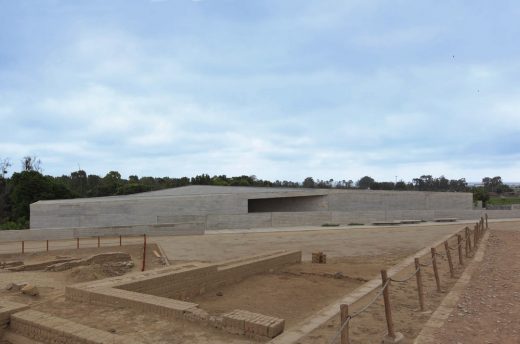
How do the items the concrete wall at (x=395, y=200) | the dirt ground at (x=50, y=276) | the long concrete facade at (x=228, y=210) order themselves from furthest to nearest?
the concrete wall at (x=395, y=200)
the long concrete facade at (x=228, y=210)
the dirt ground at (x=50, y=276)

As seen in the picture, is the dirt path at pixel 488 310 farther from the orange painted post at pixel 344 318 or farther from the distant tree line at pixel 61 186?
the distant tree line at pixel 61 186

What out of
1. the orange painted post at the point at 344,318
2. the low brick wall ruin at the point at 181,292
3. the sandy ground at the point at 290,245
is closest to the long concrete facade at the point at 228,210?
the sandy ground at the point at 290,245

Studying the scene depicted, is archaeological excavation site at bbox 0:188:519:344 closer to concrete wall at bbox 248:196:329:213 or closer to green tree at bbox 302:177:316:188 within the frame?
concrete wall at bbox 248:196:329:213

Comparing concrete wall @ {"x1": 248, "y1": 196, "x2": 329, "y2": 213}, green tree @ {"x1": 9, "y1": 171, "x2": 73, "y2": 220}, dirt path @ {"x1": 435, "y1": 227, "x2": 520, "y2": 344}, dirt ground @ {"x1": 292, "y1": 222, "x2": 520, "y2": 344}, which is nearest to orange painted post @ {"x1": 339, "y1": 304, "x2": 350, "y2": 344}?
dirt ground @ {"x1": 292, "y1": 222, "x2": 520, "y2": 344}

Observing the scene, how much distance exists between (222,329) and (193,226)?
23.8 metres

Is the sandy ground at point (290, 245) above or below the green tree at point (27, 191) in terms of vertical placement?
below

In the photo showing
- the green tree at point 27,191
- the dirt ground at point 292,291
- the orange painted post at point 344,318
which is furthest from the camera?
the green tree at point 27,191

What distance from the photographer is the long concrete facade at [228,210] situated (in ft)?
104

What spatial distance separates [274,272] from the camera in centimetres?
1294

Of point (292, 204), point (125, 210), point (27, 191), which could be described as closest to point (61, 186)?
point (27, 191)

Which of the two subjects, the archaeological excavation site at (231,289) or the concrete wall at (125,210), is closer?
the archaeological excavation site at (231,289)

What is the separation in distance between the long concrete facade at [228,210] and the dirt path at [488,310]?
2158 centimetres

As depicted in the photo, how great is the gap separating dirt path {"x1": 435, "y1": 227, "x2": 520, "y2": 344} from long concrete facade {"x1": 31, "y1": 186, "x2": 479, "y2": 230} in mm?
21582

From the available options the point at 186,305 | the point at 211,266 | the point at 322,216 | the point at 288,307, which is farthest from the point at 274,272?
the point at 322,216
